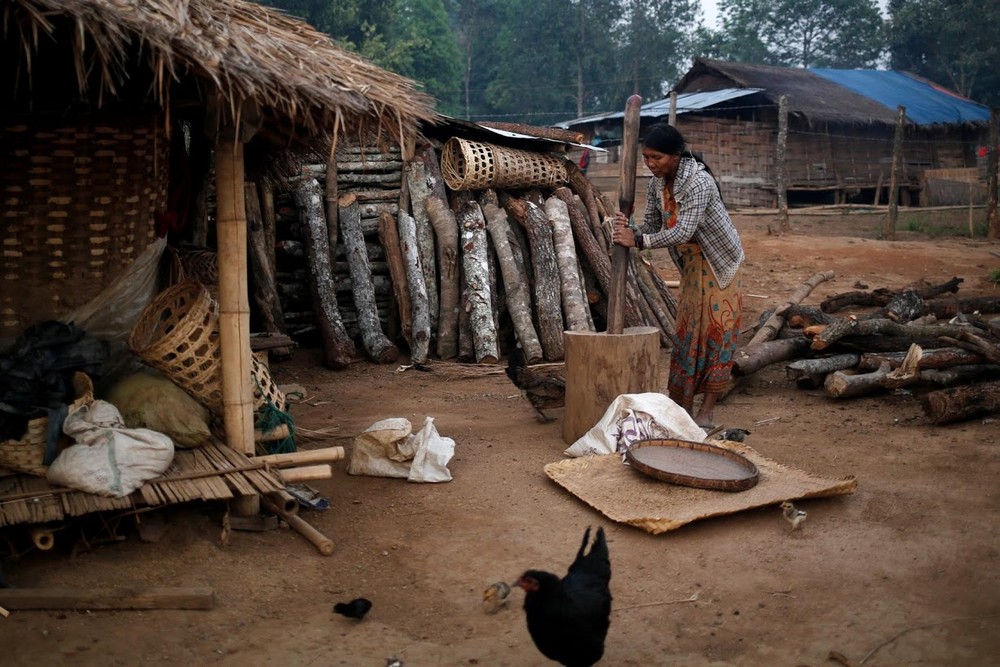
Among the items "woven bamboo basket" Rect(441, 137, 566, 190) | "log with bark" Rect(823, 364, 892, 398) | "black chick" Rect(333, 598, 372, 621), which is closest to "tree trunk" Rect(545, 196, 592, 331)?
"woven bamboo basket" Rect(441, 137, 566, 190)

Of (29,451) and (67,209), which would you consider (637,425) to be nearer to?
(29,451)

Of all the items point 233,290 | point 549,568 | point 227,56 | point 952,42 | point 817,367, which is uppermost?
point 952,42

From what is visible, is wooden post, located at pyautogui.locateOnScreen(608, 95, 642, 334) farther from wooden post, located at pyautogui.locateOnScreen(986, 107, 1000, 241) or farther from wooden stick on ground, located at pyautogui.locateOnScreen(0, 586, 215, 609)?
wooden post, located at pyautogui.locateOnScreen(986, 107, 1000, 241)

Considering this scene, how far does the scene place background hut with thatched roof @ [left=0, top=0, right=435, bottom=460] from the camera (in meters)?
3.88

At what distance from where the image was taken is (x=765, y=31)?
1457 inches

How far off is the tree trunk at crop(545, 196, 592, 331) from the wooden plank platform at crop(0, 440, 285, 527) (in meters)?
4.57

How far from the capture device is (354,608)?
11.2ft

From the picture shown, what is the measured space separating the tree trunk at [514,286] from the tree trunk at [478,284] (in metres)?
0.11

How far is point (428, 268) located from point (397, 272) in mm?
290

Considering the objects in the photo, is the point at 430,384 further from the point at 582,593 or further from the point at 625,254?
the point at 582,593

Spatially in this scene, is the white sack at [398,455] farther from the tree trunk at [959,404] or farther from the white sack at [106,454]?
the tree trunk at [959,404]

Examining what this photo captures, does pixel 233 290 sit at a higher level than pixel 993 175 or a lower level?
lower

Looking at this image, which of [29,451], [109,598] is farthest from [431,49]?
[109,598]

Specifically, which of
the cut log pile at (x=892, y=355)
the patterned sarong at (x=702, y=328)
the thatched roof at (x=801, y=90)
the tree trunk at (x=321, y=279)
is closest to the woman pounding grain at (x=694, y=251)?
the patterned sarong at (x=702, y=328)
